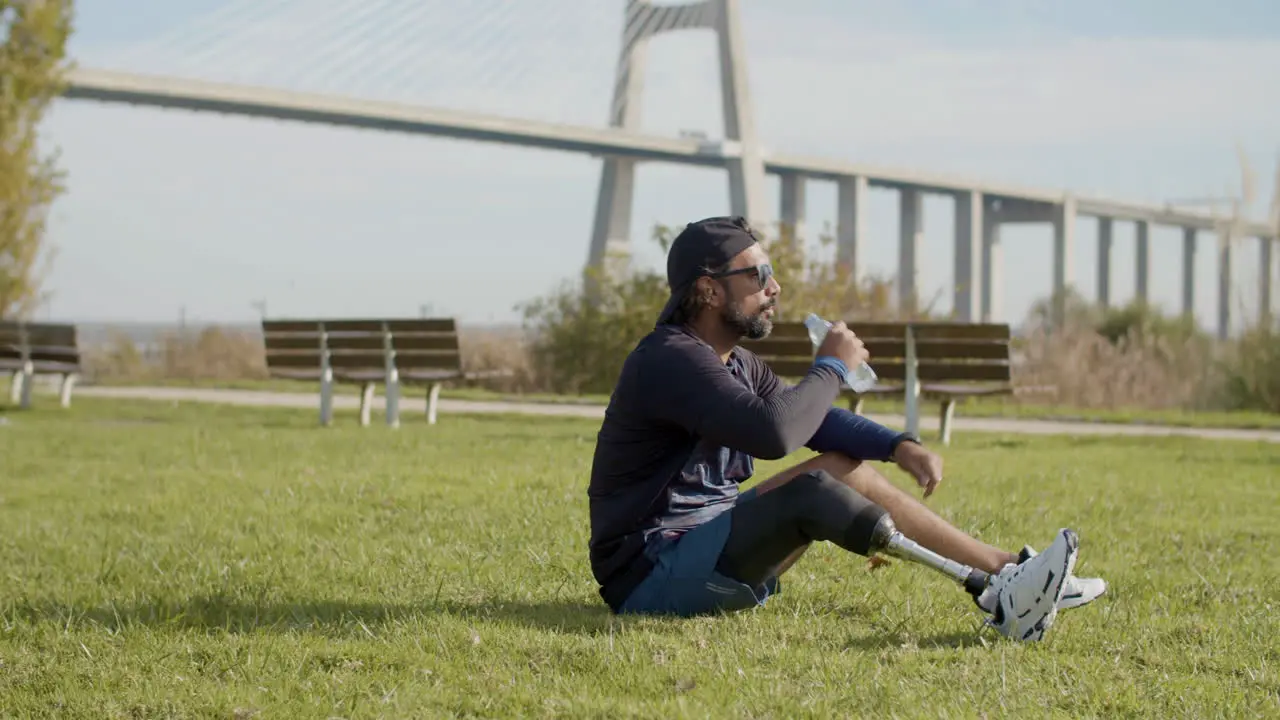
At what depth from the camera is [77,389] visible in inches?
626

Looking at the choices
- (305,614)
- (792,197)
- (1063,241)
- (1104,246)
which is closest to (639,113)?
(792,197)

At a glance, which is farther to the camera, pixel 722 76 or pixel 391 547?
pixel 722 76

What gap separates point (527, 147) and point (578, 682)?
105 feet

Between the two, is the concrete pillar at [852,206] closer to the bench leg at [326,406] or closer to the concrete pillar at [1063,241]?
→ the concrete pillar at [1063,241]

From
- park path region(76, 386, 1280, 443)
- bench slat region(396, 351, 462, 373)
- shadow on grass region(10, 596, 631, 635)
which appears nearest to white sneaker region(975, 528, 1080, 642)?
shadow on grass region(10, 596, 631, 635)

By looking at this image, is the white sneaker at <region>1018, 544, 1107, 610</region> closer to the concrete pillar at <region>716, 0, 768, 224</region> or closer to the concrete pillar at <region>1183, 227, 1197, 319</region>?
the concrete pillar at <region>716, 0, 768, 224</region>

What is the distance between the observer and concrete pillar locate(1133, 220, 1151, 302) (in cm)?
6144

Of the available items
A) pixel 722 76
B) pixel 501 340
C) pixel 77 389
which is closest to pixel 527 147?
pixel 722 76

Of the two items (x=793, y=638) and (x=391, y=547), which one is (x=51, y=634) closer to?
(x=391, y=547)

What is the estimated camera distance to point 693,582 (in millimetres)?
3609

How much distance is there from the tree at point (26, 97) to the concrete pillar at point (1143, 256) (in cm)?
5211

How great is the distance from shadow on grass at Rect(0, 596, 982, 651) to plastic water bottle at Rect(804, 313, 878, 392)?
56 cm

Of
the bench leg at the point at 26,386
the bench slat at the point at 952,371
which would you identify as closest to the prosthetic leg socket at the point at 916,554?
the bench slat at the point at 952,371

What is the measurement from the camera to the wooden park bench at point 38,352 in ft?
42.1
